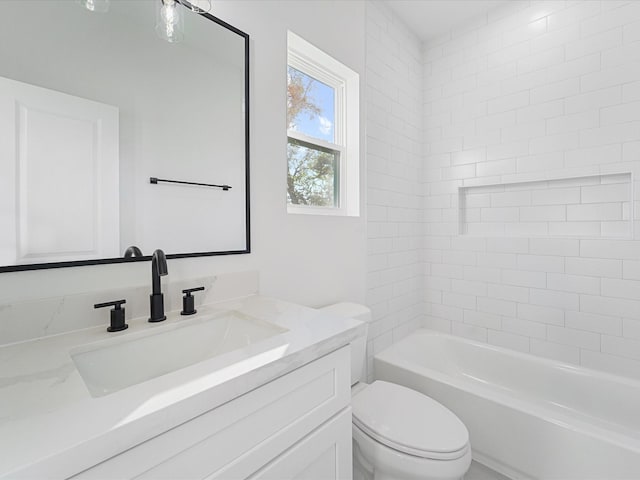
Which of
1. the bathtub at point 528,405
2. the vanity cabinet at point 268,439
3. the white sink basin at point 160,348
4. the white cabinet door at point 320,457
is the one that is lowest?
the bathtub at point 528,405

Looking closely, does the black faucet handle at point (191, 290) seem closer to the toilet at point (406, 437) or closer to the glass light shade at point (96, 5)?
the toilet at point (406, 437)

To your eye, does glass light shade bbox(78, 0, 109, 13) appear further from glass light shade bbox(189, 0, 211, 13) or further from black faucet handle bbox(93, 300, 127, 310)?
black faucet handle bbox(93, 300, 127, 310)

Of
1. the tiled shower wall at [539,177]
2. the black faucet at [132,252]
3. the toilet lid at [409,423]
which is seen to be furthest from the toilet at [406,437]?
the tiled shower wall at [539,177]

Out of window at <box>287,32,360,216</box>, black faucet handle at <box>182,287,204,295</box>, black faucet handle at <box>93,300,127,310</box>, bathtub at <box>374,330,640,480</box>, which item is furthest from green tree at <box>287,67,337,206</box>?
bathtub at <box>374,330,640,480</box>

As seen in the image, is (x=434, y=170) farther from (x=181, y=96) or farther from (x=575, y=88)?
(x=181, y=96)

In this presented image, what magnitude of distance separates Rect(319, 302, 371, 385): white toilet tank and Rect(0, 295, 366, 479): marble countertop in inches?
27.0

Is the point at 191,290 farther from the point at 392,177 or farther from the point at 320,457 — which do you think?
the point at 392,177

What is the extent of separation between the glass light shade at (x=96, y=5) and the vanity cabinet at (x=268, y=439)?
48.3 inches

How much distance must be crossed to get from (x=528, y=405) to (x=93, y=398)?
5.86 feet

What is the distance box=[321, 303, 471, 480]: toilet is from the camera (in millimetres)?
1080

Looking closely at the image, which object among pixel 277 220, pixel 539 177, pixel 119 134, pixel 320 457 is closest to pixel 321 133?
pixel 277 220

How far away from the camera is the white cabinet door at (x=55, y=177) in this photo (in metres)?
0.82

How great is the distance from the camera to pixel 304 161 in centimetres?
183

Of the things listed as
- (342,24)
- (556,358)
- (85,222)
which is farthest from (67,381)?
(556,358)
